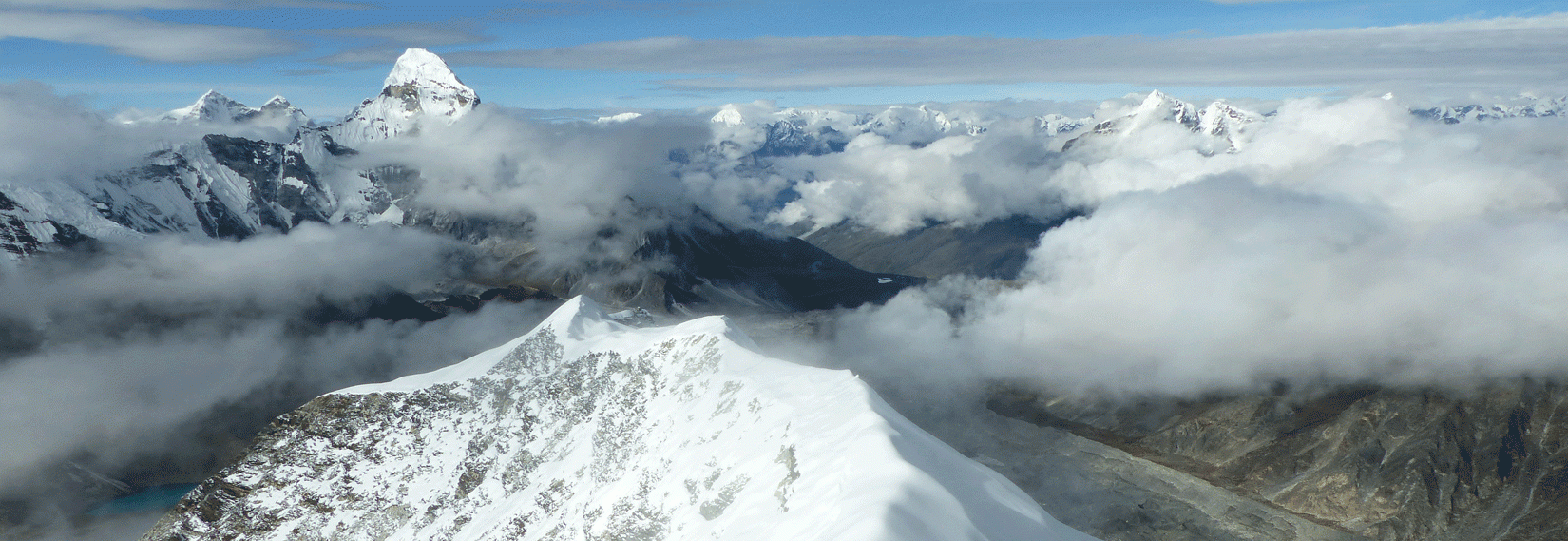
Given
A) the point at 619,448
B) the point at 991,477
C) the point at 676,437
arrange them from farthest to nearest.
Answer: the point at 619,448 → the point at 676,437 → the point at 991,477

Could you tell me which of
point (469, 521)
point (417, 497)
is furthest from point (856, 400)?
point (417, 497)

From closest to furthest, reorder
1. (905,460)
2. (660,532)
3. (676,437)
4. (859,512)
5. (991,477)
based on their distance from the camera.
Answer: (859,512) → (905,460) → (991,477) → (660,532) → (676,437)

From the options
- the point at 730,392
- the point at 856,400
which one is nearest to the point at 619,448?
the point at 730,392

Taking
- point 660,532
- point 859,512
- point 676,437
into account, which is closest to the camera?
point 859,512

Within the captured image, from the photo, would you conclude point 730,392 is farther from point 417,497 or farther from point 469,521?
point 417,497

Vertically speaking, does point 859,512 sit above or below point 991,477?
above

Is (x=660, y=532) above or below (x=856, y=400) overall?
below

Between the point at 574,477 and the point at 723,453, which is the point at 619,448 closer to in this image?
the point at 574,477

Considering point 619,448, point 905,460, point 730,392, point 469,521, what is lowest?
point 469,521

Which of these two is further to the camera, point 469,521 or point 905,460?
point 469,521
